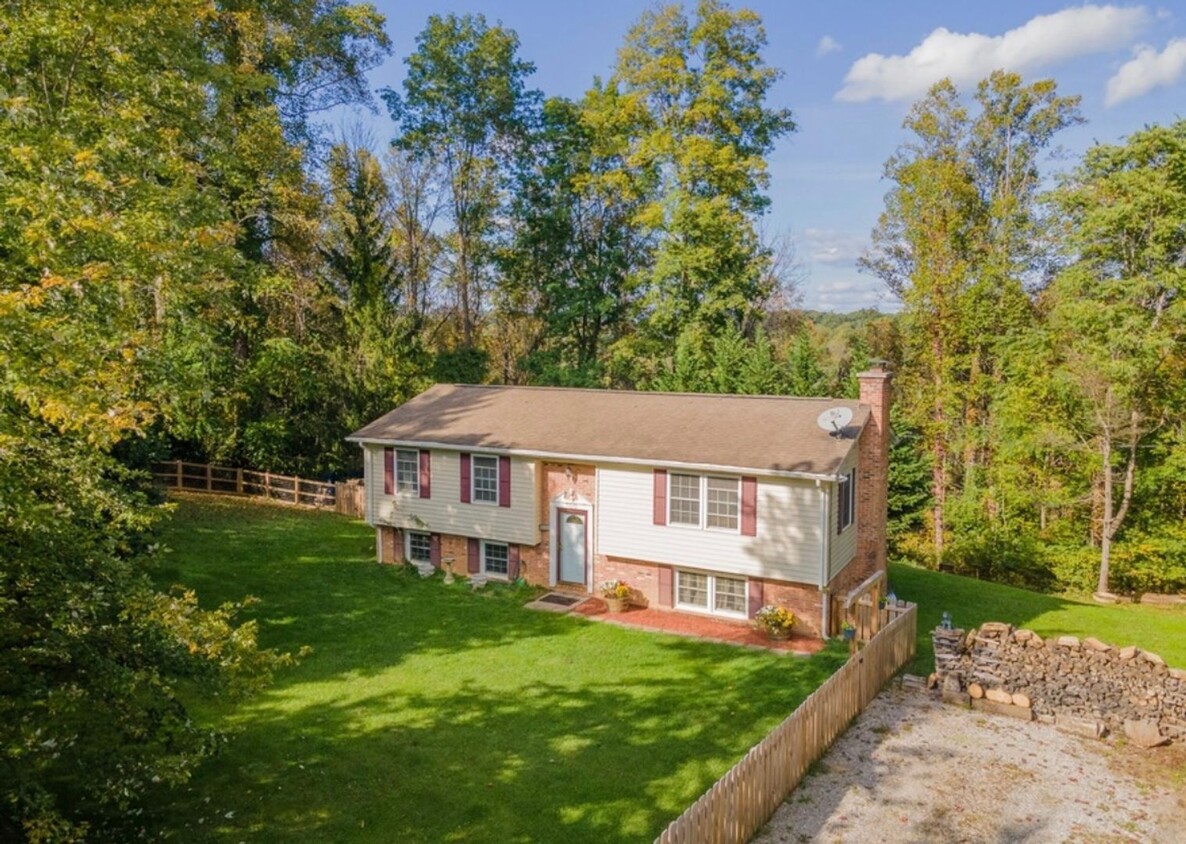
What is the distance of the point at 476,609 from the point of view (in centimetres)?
1789

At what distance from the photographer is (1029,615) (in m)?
19.4

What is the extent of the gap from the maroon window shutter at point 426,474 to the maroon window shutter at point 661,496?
657cm

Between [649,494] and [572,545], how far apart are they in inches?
110

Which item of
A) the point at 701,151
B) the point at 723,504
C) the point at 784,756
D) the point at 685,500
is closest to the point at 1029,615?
the point at 723,504

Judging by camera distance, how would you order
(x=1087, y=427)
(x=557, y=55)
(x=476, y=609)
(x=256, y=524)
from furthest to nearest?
1. (x=557, y=55)
2. (x=1087, y=427)
3. (x=256, y=524)
4. (x=476, y=609)

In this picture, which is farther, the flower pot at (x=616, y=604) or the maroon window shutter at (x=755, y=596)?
the flower pot at (x=616, y=604)

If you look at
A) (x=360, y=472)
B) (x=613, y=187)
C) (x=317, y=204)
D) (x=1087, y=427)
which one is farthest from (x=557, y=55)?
(x=1087, y=427)

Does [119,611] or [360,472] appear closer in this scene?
[119,611]

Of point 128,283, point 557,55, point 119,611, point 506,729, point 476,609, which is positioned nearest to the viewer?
point 119,611

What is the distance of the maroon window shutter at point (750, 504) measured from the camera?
1645 centimetres

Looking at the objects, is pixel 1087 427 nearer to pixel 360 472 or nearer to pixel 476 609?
pixel 476 609

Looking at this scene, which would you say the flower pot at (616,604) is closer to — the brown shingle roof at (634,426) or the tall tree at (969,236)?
the brown shingle roof at (634,426)

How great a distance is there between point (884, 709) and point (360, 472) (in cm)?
2229

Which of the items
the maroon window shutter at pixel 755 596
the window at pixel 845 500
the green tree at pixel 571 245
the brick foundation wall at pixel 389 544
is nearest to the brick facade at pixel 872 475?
Answer: the window at pixel 845 500
